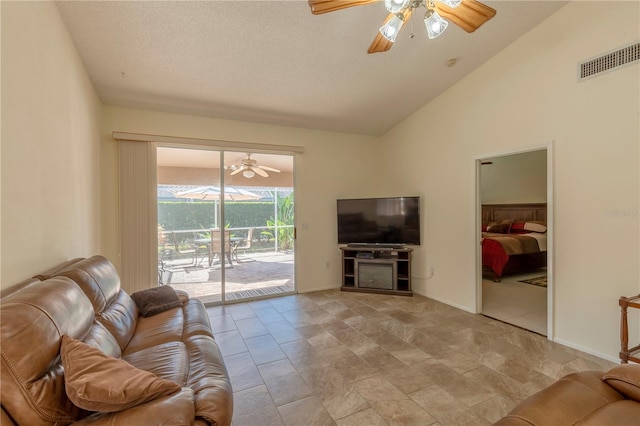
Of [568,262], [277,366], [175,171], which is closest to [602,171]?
[568,262]

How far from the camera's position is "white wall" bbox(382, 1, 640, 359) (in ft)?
8.23

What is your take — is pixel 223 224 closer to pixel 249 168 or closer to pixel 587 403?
pixel 249 168

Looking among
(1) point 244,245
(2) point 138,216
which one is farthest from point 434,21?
(2) point 138,216

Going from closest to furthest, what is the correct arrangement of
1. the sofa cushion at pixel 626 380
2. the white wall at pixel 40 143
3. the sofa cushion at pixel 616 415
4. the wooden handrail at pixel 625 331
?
1. the sofa cushion at pixel 616 415
2. the sofa cushion at pixel 626 380
3. the white wall at pixel 40 143
4. the wooden handrail at pixel 625 331

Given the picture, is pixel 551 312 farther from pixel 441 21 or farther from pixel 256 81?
pixel 256 81

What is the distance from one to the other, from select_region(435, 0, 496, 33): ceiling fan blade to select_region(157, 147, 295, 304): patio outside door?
3.15 metres

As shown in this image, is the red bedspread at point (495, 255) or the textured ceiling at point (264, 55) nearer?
the textured ceiling at point (264, 55)

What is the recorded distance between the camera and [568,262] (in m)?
2.89

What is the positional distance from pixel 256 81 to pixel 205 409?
324 centimetres

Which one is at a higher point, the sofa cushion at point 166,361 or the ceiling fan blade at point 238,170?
the ceiling fan blade at point 238,170

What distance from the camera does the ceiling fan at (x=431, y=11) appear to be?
1.78m

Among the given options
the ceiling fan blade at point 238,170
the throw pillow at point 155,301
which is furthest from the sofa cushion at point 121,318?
the ceiling fan blade at point 238,170

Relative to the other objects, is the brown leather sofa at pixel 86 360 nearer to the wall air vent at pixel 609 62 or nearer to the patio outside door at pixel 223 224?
the patio outside door at pixel 223 224

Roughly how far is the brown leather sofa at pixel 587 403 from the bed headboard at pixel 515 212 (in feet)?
20.4
